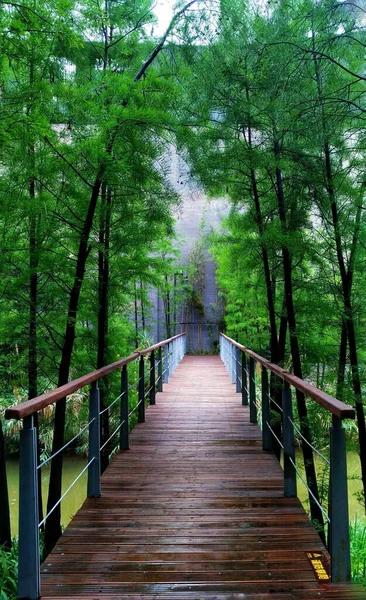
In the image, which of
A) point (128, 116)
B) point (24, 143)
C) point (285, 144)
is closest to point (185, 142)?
point (128, 116)

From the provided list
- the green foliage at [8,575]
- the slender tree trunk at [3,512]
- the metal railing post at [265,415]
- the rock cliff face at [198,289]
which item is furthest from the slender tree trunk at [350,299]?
the rock cliff face at [198,289]

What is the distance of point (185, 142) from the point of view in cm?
380

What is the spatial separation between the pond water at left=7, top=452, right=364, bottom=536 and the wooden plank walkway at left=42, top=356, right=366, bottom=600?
9.07 ft

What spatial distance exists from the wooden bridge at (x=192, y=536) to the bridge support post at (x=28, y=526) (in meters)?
0.09

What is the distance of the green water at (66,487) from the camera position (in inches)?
247

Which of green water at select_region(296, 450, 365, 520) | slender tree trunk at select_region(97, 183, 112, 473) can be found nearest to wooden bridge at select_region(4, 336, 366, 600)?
slender tree trunk at select_region(97, 183, 112, 473)

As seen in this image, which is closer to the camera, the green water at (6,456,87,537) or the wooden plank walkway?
the wooden plank walkway

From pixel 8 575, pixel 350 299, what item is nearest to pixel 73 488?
pixel 8 575

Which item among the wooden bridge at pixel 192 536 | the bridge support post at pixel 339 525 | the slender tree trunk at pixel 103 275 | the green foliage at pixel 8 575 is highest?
the slender tree trunk at pixel 103 275

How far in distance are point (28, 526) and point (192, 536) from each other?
887 millimetres

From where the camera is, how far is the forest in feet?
10.5

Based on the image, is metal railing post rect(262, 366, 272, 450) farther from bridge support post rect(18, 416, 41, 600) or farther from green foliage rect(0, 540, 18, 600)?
bridge support post rect(18, 416, 41, 600)

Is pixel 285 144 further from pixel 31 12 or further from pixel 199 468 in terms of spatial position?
pixel 199 468

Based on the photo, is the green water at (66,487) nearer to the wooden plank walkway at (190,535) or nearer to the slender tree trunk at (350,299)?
the wooden plank walkway at (190,535)
